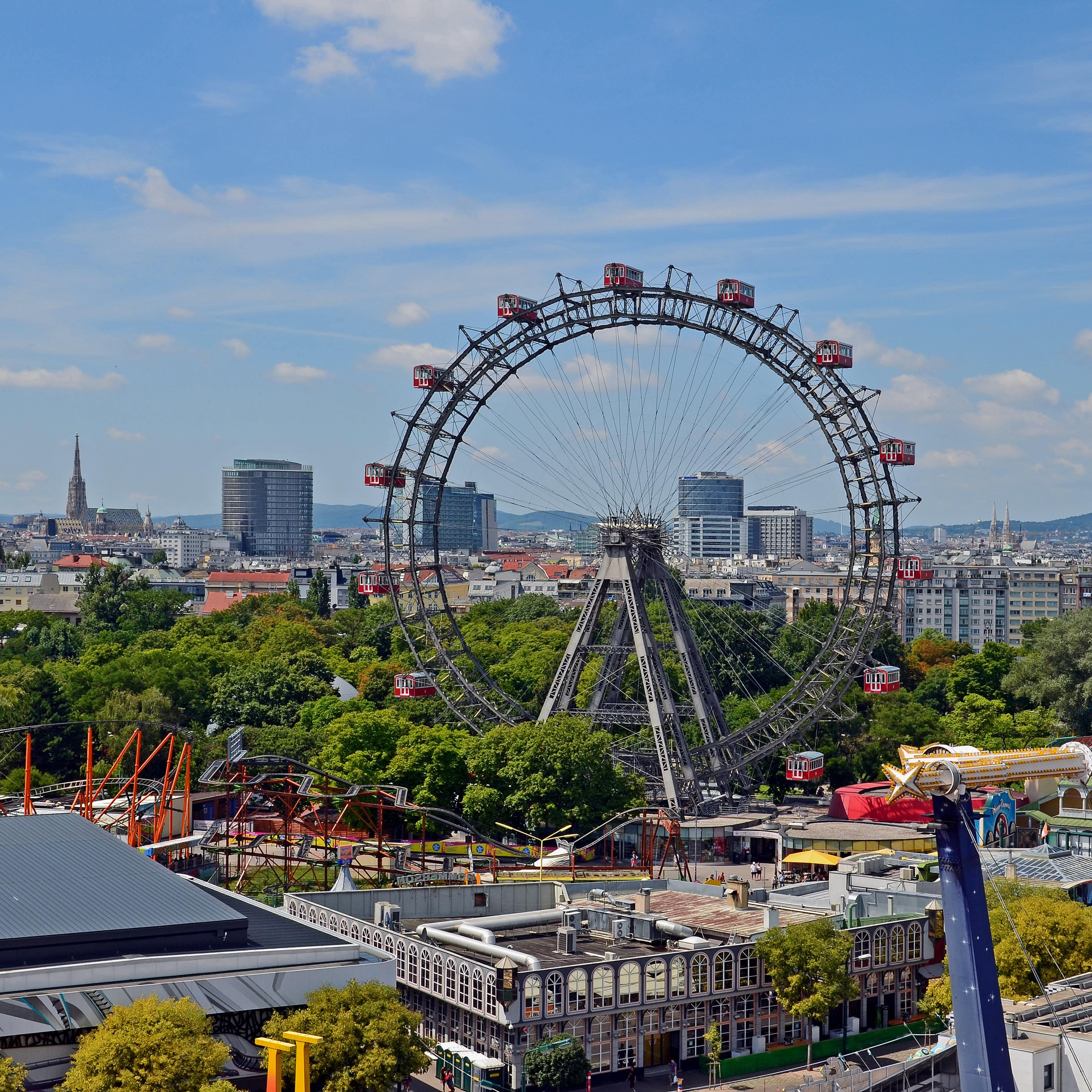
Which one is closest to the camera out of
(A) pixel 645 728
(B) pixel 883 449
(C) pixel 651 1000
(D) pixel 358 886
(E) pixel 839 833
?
(C) pixel 651 1000

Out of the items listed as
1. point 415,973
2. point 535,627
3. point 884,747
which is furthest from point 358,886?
point 535,627

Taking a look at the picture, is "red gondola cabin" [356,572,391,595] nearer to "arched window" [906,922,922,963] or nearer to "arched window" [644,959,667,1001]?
"arched window" [906,922,922,963]

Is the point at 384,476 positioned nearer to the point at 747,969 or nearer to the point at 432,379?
the point at 432,379

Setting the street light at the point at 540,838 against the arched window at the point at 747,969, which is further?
the street light at the point at 540,838

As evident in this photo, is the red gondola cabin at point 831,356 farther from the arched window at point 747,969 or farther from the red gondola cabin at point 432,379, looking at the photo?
the arched window at point 747,969

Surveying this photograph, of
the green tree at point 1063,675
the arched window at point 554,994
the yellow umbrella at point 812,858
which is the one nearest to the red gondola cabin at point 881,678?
the yellow umbrella at point 812,858

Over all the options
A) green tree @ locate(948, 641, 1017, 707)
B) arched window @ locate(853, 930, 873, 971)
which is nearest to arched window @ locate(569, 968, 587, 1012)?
arched window @ locate(853, 930, 873, 971)

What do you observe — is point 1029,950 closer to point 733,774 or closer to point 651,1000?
point 651,1000
